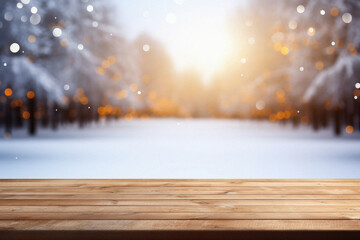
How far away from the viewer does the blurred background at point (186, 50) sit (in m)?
11.9

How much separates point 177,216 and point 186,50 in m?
20.8

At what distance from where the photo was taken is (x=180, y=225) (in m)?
2.30

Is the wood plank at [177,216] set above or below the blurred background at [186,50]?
below

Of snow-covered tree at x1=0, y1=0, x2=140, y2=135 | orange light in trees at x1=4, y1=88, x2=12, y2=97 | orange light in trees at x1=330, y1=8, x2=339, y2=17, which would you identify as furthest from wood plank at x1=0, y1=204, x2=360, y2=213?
orange light in trees at x1=4, y1=88, x2=12, y2=97

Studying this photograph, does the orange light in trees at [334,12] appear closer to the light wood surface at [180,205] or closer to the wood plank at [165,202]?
the light wood surface at [180,205]

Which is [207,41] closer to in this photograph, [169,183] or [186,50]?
[186,50]

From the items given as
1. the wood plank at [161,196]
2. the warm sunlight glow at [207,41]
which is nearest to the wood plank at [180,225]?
the wood plank at [161,196]

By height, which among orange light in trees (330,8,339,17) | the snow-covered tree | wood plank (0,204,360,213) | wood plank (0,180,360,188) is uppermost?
orange light in trees (330,8,339,17)

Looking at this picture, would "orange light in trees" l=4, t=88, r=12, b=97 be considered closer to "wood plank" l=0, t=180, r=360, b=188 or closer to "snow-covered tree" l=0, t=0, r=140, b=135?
"snow-covered tree" l=0, t=0, r=140, b=135

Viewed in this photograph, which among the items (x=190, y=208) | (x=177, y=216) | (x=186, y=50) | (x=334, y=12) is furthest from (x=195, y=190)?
(x=186, y=50)

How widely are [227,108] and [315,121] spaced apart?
37.2ft

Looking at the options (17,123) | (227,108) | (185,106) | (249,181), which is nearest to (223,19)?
(227,108)

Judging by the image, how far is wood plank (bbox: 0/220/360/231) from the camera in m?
2.25

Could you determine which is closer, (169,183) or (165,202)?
(165,202)
